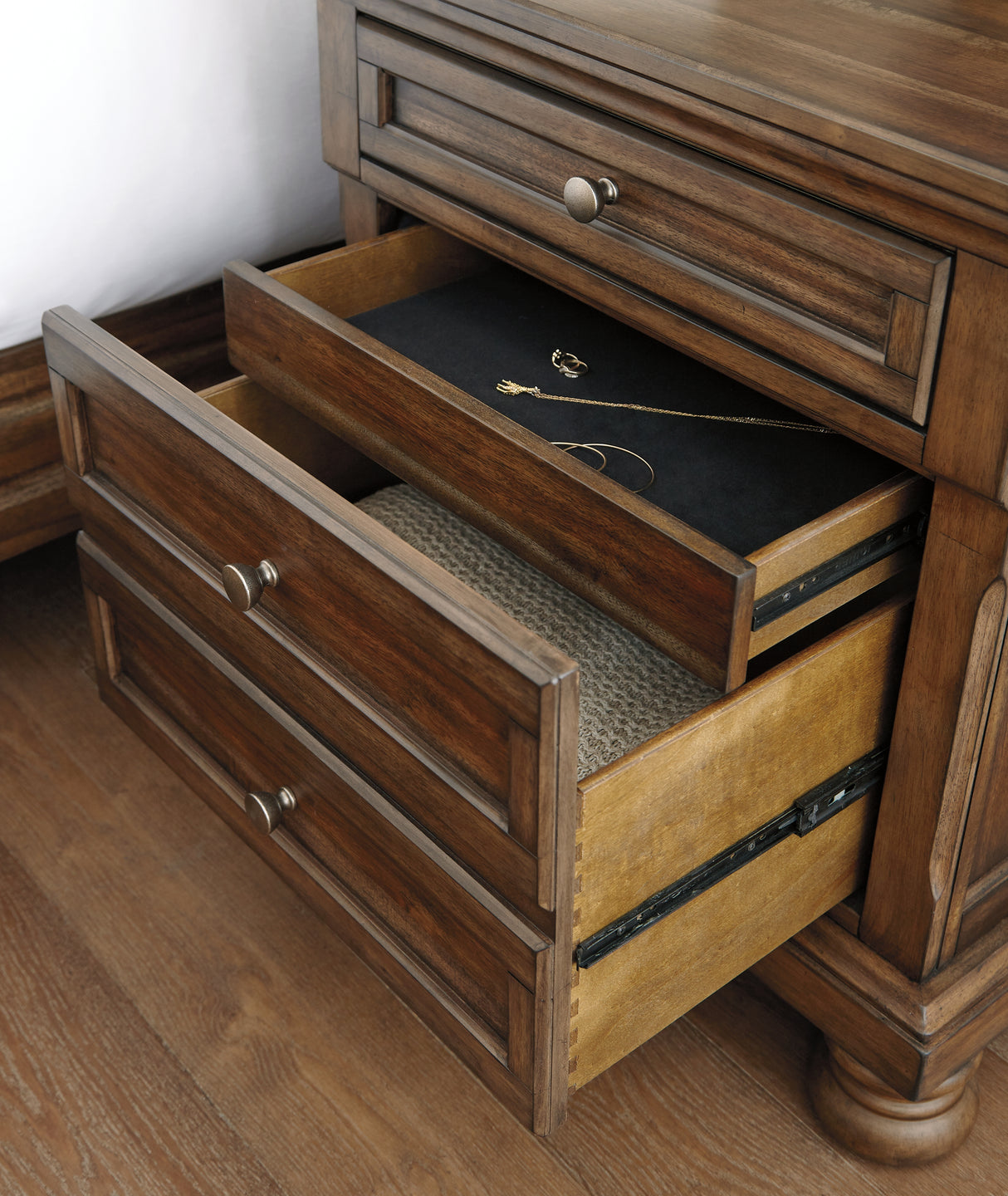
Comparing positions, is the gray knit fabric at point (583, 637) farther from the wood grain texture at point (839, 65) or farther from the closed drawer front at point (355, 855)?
the wood grain texture at point (839, 65)

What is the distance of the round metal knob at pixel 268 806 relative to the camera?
724mm

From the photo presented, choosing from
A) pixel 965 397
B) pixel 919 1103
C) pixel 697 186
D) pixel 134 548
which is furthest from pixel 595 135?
pixel 919 1103

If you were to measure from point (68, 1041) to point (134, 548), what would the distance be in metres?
0.32

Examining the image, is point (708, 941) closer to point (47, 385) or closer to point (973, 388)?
point (973, 388)

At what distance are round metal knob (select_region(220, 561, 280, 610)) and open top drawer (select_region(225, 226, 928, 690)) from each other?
0.33ft

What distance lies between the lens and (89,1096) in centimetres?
81

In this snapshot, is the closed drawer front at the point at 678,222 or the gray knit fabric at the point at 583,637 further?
the gray knit fabric at the point at 583,637

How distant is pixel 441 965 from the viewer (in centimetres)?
66

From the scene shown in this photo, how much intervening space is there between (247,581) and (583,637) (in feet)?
0.65

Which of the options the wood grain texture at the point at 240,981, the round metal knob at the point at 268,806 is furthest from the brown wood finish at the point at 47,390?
the round metal knob at the point at 268,806

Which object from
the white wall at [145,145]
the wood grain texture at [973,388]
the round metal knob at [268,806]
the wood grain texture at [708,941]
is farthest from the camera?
the white wall at [145,145]

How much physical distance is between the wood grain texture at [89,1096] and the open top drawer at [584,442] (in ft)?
1.34

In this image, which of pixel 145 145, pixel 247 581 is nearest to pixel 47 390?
pixel 145 145

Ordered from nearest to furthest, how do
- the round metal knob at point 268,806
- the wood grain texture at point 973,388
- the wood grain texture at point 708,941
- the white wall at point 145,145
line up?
the wood grain texture at point 973,388 → the wood grain texture at point 708,941 → the round metal knob at point 268,806 → the white wall at point 145,145
